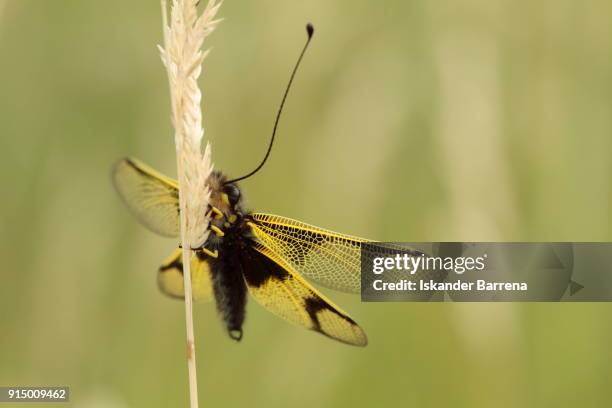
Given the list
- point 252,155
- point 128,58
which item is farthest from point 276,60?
point 128,58

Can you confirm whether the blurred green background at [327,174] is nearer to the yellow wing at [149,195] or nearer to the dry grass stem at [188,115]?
the yellow wing at [149,195]

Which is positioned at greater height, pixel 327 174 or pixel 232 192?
pixel 327 174

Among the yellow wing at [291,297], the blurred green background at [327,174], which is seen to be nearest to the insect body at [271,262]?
the yellow wing at [291,297]

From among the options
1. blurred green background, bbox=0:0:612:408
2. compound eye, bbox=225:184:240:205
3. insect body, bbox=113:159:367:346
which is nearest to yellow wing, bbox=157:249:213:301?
insect body, bbox=113:159:367:346

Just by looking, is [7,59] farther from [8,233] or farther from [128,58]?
[8,233]

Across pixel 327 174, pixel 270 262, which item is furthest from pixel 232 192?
pixel 327 174

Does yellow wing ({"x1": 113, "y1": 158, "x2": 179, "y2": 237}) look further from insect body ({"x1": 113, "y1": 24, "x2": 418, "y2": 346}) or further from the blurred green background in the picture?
the blurred green background

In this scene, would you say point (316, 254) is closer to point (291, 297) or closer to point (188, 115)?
point (291, 297)
